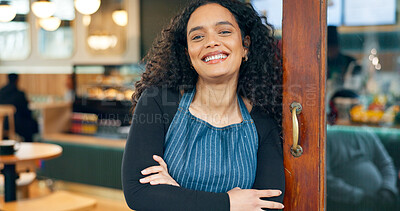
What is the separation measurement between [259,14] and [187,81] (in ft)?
1.34

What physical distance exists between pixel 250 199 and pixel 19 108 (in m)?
5.05

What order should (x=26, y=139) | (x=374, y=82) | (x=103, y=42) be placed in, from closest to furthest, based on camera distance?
1. (x=374, y=82)
2. (x=26, y=139)
3. (x=103, y=42)

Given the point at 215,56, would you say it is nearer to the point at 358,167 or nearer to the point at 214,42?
the point at 214,42

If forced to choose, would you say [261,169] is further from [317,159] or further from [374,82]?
[374,82]

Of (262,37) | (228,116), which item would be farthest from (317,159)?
(262,37)

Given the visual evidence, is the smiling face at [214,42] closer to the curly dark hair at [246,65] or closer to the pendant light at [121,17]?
the curly dark hair at [246,65]

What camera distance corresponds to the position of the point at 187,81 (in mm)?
1644

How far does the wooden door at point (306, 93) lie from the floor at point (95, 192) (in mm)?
2799

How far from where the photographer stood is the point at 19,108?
563cm

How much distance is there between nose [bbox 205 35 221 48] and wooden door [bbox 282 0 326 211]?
0.85 ft

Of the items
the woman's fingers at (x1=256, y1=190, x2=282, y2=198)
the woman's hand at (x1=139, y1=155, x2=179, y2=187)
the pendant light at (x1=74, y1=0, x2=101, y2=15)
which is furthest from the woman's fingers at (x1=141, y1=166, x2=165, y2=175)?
the pendant light at (x1=74, y1=0, x2=101, y2=15)

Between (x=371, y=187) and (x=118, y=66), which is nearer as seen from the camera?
(x=371, y=187)

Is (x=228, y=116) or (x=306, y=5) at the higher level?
(x=306, y=5)

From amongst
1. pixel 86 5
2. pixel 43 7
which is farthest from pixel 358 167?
pixel 43 7
